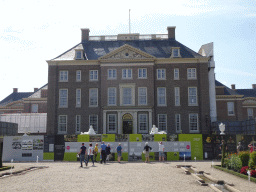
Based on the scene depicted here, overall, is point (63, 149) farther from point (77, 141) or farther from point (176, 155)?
point (176, 155)

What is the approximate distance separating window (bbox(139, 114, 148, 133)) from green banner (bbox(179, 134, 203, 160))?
12.5 m

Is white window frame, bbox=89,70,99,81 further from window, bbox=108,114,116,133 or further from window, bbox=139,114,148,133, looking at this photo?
window, bbox=139,114,148,133

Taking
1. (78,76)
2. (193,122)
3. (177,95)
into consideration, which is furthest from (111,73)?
(193,122)

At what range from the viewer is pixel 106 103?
124ft

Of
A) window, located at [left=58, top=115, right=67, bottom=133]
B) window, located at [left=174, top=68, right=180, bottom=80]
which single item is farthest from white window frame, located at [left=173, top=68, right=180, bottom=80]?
window, located at [left=58, top=115, right=67, bottom=133]

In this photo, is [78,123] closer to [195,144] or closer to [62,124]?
[62,124]

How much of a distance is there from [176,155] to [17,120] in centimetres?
3484

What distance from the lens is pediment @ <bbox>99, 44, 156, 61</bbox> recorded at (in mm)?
38312

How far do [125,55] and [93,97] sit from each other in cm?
704

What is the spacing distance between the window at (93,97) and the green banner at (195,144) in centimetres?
1687

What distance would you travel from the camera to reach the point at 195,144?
81.6 ft

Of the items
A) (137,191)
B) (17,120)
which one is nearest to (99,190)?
(137,191)

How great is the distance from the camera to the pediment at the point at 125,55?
38312mm

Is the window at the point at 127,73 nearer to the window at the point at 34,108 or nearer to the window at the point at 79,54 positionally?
the window at the point at 79,54
